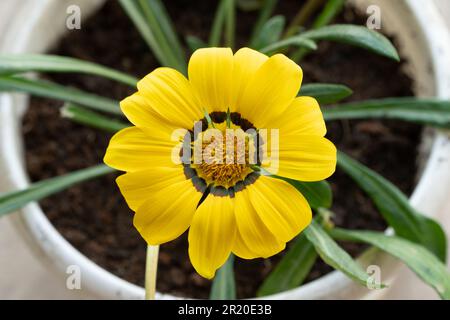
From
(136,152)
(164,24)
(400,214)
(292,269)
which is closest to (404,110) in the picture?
(400,214)

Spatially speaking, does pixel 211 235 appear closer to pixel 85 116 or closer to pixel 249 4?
pixel 85 116

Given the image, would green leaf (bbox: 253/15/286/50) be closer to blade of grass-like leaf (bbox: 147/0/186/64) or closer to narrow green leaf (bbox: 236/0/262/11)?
blade of grass-like leaf (bbox: 147/0/186/64)

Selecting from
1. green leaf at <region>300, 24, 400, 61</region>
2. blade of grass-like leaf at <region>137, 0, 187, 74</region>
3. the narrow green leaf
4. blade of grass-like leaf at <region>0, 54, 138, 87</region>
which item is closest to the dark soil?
the narrow green leaf

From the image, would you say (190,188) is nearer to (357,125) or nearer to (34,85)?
(34,85)
